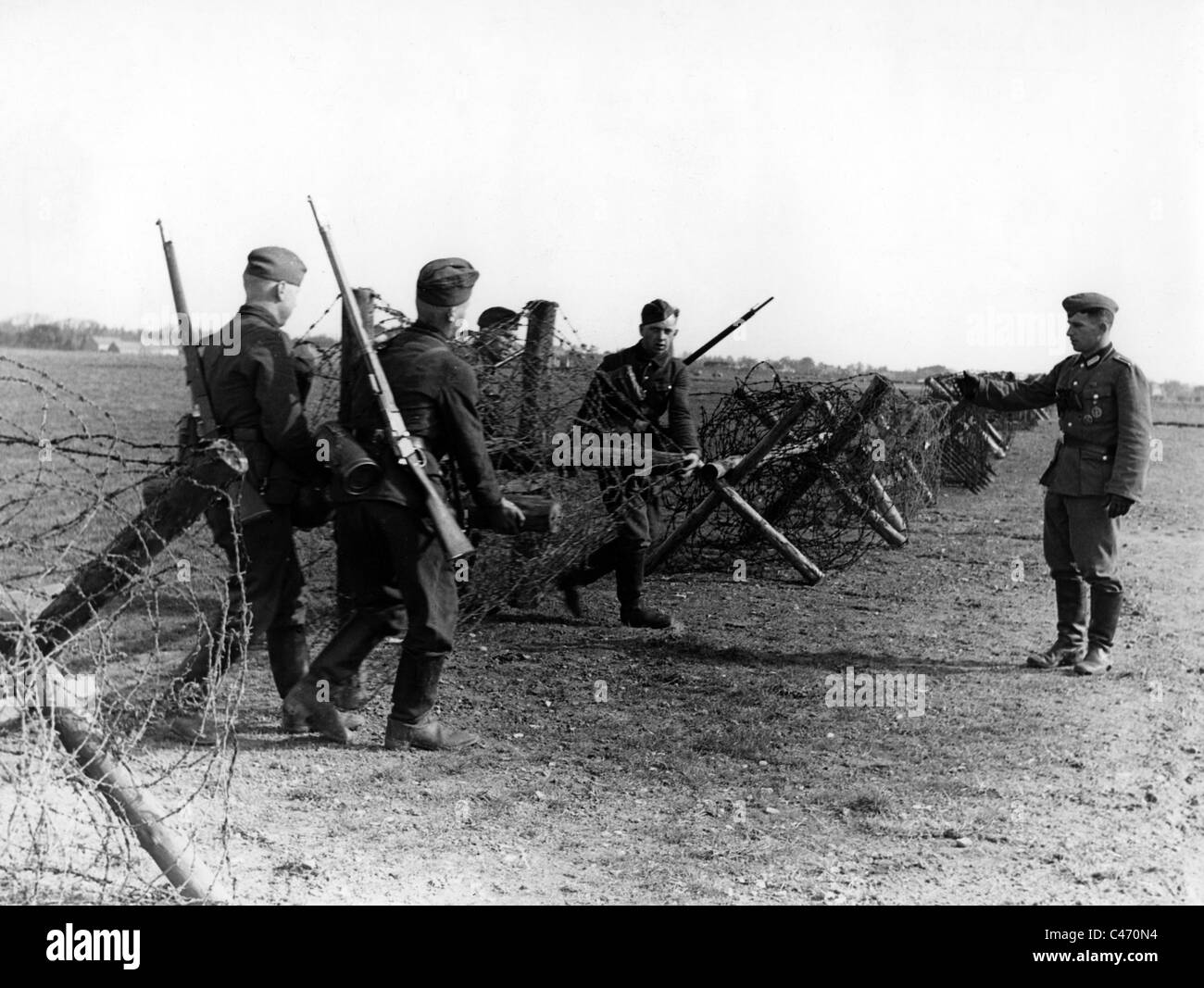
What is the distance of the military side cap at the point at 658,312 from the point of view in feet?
27.8

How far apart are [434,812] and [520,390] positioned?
276cm

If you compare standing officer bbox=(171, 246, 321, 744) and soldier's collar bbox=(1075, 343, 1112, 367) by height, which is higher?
soldier's collar bbox=(1075, 343, 1112, 367)

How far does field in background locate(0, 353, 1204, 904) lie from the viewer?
4469 millimetres

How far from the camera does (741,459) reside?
31.3ft

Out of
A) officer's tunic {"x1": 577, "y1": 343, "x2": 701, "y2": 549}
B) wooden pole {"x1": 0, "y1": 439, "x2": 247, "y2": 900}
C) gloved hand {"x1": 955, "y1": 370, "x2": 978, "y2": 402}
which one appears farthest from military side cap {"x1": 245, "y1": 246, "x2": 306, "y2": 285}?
gloved hand {"x1": 955, "y1": 370, "x2": 978, "y2": 402}

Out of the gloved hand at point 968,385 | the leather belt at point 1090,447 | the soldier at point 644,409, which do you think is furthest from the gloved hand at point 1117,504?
the soldier at point 644,409

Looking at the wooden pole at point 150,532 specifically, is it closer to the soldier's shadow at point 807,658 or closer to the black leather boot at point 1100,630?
the soldier's shadow at point 807,658

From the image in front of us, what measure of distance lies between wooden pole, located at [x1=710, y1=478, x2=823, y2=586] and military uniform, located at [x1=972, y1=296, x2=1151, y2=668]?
2241 mm

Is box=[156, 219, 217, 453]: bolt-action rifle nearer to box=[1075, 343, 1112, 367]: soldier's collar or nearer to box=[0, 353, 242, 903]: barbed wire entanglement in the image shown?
box=[0, 353, 242, 903]: barbed wire entanglement

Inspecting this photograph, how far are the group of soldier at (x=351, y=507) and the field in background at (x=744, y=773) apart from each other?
0.80 feet

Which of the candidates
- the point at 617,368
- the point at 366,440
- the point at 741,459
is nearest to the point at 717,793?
the point at 366,440

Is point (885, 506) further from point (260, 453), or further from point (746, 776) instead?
point (260, 453)
